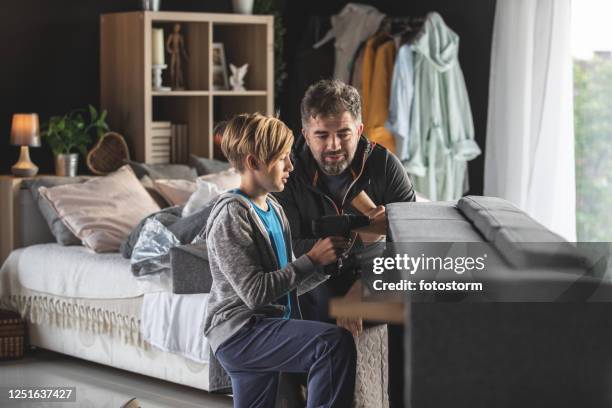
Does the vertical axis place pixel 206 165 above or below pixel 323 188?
below

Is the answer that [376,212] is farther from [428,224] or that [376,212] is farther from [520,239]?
[520,239]

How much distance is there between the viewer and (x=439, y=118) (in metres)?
6.12

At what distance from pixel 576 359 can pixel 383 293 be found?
1.54ft

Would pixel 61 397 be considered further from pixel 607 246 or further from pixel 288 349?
pixel 607 246

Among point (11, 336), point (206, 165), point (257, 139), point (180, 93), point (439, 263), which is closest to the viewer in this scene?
point (439, 263)

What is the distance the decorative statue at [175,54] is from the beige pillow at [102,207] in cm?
105

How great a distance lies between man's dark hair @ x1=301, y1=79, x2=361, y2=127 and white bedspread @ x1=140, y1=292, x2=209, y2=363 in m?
1.33

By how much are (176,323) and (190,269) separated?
0.83ft

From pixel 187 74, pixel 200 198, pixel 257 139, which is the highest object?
pixel 187 74

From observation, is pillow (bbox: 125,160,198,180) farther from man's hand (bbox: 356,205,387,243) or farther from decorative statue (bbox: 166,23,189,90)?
man's hand (bbox: 356,205,387,243)

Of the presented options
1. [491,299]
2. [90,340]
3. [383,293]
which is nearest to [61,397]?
[90,340]

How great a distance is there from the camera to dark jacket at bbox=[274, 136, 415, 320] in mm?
3242

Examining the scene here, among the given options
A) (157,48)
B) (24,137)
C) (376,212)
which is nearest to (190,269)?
(376,212)

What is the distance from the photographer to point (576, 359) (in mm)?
2082
